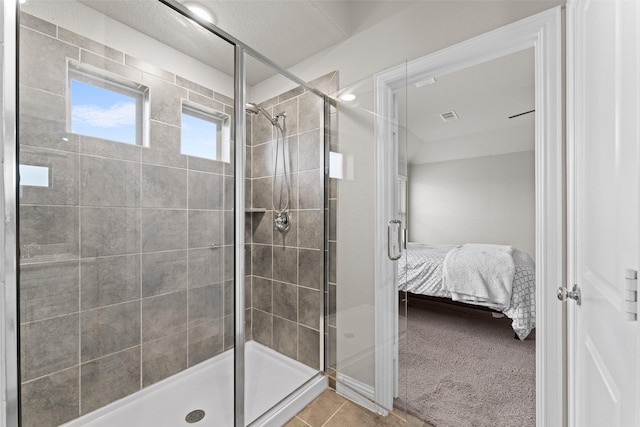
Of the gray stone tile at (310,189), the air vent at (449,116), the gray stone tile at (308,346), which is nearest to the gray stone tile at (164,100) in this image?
the gray stone tile at (310,189)

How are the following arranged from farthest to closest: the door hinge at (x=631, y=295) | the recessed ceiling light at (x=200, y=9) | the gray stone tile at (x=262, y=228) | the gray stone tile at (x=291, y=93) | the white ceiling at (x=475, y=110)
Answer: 1. the white ceiling at (x=475, y=110)
2. the gray stone tile at (x=291, y=93)
3. the gray stone tile at (x=262, y=228)
4. the recessed ceiling light at (x=200, y=9)
5. the door hinge at (x=631, y=295)

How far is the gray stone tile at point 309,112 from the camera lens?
1.89 m

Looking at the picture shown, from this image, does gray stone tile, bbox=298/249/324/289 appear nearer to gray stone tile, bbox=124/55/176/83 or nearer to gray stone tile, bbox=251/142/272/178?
gray stone tile, bbox=251/142/272/178

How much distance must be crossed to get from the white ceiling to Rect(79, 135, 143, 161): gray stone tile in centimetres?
148

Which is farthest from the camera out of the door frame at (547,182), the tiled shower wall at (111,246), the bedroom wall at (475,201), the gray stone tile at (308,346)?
the bedroom wall at (475,201)

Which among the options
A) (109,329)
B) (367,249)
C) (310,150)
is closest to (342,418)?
(367,249)

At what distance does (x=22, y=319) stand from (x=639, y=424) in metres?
1.67

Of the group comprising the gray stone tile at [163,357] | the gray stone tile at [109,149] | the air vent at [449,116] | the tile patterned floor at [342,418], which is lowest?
the tile patterned floor at [342,418]

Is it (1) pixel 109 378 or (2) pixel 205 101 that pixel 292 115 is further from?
(1) pixel 109 378

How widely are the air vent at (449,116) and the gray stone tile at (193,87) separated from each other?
10.8ft

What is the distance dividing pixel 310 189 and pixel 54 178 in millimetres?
1298

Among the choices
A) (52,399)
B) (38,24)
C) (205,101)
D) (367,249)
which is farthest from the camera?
(367,249)

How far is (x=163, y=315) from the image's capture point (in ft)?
4.77

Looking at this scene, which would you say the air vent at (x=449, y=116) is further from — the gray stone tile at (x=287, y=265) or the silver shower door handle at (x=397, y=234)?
the gray stone tile at (x=287, y=265)
